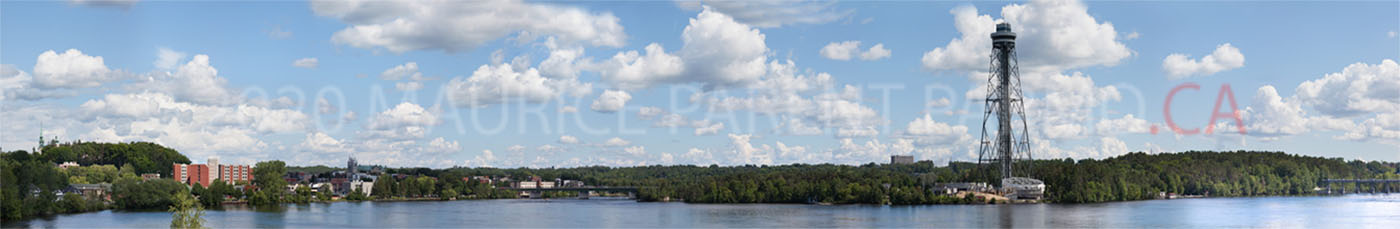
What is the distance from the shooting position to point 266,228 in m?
80.3

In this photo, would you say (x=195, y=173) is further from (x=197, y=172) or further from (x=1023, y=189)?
(x=1023, y=189)

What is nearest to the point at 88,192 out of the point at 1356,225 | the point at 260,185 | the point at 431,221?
the point at 260,185

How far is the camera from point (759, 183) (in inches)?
6004

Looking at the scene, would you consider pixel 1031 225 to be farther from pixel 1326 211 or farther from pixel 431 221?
pixel 431 221

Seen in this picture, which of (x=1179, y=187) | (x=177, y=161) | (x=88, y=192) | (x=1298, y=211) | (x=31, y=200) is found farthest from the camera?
(x=177, y=161)

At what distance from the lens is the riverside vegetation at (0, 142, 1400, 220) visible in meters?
100

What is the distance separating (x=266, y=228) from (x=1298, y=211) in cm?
8653

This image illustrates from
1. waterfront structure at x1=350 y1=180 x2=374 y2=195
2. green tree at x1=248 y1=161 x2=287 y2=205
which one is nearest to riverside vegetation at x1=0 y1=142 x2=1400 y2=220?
green tree at x1=248 y1=161 x2=287 y2=205

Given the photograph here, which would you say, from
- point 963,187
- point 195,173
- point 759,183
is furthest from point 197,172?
point 963,187

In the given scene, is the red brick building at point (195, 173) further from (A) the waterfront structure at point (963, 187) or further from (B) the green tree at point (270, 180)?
(A) the waterfront structure at point (963, 187)

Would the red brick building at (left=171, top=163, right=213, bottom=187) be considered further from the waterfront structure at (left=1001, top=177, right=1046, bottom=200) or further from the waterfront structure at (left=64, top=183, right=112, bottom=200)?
the waterfront structure at (left=1001, top=177, right=1046, bottom=200)

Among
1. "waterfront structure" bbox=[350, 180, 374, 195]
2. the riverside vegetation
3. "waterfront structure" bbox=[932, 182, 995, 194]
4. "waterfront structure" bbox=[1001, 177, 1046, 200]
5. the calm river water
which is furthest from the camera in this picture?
"waterfront structure" bbox=[350, 180, 374, 195]

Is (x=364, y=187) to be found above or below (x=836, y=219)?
above

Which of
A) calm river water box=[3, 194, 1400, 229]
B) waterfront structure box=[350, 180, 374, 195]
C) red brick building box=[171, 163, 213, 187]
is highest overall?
Answer: red brick building box=[171, 163, 213, 187]
